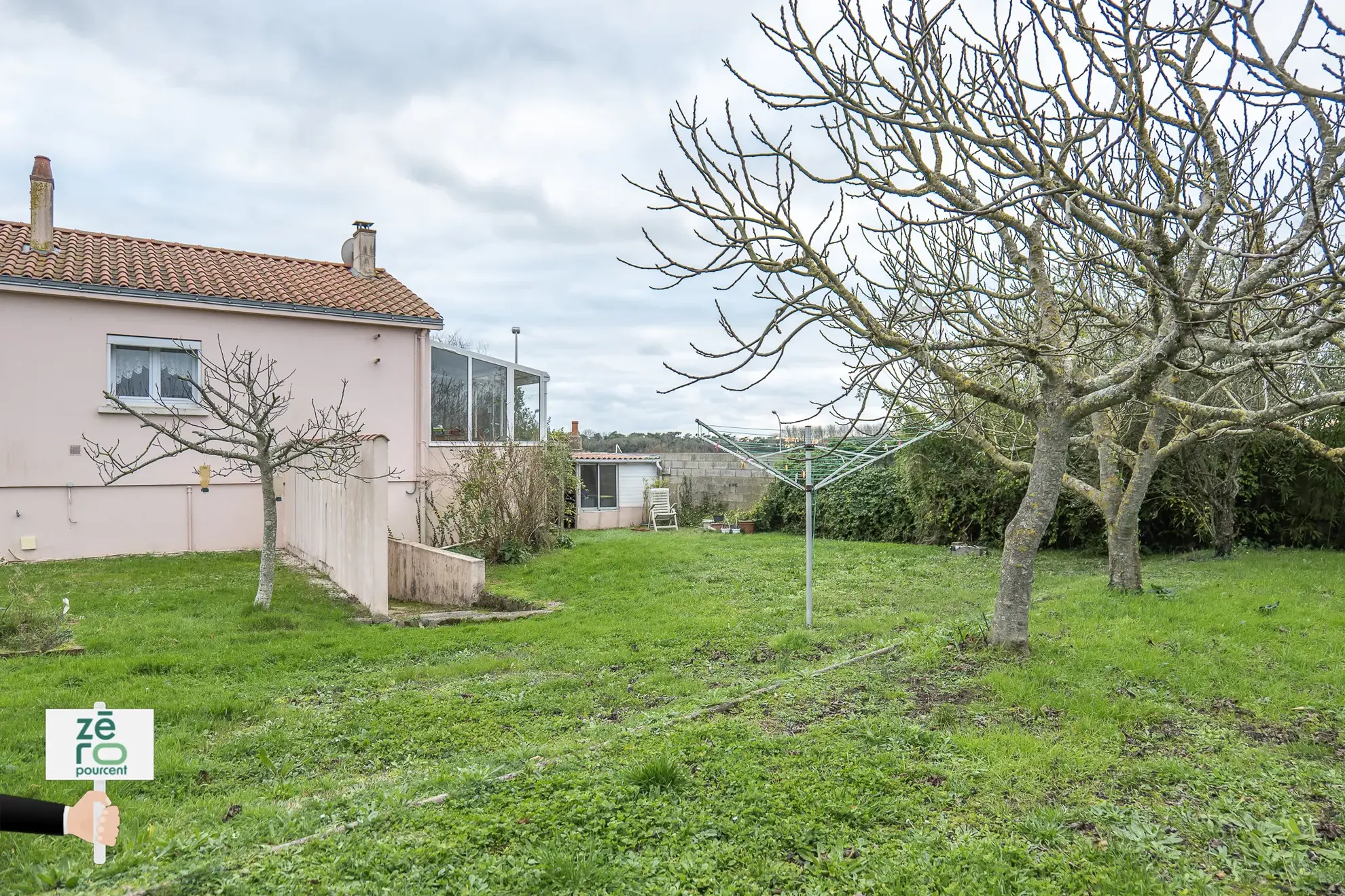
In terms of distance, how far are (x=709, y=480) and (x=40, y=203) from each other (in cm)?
1607

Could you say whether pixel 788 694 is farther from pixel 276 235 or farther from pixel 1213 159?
pixel 276 235

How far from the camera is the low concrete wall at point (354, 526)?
933 centimetres

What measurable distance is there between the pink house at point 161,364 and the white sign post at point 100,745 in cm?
810

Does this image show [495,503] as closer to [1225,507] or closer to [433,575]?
[433,575]

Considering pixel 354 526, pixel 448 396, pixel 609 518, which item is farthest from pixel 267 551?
pixel 609 518

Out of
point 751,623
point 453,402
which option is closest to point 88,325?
point 453,402

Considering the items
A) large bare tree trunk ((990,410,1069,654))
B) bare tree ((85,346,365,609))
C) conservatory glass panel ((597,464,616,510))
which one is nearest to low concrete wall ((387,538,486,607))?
bare tree ((85,346,365,609))

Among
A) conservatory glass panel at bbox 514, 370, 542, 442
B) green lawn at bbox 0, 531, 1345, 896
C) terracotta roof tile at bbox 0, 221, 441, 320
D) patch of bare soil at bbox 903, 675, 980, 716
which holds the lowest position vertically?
green lawn at bbox 0, 531, 1345, 896

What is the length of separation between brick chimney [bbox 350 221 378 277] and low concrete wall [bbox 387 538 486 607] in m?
6.56

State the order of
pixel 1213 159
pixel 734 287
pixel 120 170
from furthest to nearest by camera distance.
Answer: pixel 120 170 < pixel 734 287 < pixel 1213 159

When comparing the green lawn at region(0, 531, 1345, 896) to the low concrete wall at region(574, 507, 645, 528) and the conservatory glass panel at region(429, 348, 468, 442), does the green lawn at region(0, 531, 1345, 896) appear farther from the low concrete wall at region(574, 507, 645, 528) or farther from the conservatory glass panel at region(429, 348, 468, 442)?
the low concrete wall at region(574, 507, 645, 528)

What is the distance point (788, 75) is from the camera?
6277 millimetres

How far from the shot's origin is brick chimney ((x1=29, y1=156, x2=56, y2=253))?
1294 centimetres

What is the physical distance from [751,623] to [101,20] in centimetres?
850
